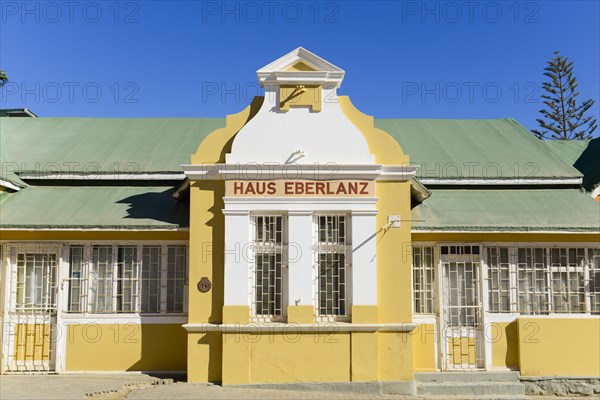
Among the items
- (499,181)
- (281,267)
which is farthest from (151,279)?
(499,181)

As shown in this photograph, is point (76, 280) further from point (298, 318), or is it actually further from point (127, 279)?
point (298, 318)

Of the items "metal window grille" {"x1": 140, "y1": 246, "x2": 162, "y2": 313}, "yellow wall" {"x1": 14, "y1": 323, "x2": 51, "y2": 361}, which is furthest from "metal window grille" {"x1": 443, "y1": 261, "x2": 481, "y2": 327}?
"yellow wall" {"x1": 14, "y1": 323, "x2": 51, "y2": 361}

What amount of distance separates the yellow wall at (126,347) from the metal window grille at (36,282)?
0.82 m

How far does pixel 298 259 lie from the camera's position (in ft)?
39.3

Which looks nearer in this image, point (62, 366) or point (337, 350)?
point (337, 350)

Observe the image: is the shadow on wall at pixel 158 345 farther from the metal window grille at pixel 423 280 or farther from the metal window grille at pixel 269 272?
the metal window grille at pixel 423 280

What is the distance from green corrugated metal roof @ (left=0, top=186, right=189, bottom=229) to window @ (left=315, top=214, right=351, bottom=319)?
284cm

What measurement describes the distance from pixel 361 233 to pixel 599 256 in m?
5.58

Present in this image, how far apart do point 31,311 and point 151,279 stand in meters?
2.55

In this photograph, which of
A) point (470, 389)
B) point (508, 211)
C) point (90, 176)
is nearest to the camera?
point (470, 389)

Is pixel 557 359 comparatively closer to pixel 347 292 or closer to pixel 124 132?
pixel 347 292

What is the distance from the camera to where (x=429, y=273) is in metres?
13.3

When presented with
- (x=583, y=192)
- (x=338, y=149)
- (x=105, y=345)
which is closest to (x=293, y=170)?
(x=338, y=149)

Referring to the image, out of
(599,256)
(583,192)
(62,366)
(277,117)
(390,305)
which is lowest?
(62,366)
